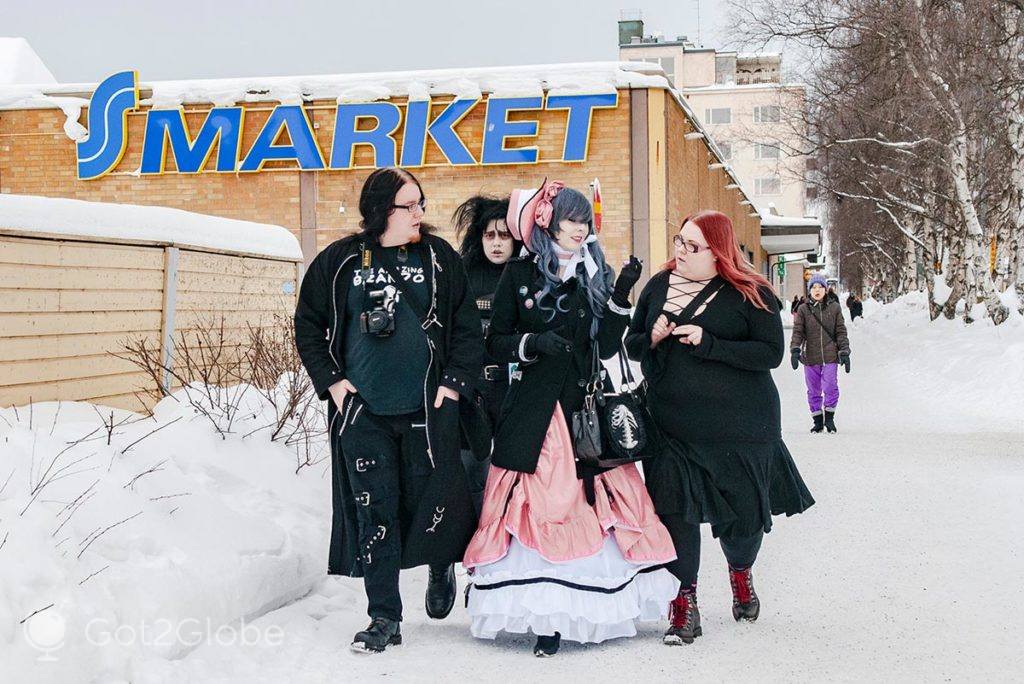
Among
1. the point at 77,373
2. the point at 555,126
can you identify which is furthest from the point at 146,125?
the point at 77,373

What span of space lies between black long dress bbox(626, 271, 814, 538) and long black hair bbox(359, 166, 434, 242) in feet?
4.11

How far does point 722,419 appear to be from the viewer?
17.6 feet

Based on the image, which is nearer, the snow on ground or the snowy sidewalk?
the snow on ground

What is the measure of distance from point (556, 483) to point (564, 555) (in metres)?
0.31

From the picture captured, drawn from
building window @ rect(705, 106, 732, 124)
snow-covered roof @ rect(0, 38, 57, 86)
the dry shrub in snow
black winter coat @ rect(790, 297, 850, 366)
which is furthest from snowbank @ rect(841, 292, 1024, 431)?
building window @ rect(705, 106, 732, 124)

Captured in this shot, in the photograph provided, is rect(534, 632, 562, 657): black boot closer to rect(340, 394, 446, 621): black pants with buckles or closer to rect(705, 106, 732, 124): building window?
rect(340, 394, 446, 621): black pants with buckles

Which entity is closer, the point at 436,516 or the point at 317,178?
the point at 436,516

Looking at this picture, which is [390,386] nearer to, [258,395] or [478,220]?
[478,220]

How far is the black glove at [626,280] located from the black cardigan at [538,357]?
2.8 inches

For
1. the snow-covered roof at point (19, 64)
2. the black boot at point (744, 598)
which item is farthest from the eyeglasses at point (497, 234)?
the snow-covered roof at point (19, 64)

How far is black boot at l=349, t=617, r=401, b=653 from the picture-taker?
493 cm

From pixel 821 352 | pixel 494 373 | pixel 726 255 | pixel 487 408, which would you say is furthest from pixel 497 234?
pixel 821 352

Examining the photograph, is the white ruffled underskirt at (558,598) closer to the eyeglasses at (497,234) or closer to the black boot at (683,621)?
the black boot at (683,621)

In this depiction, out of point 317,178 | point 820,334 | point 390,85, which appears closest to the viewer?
point 820,334
